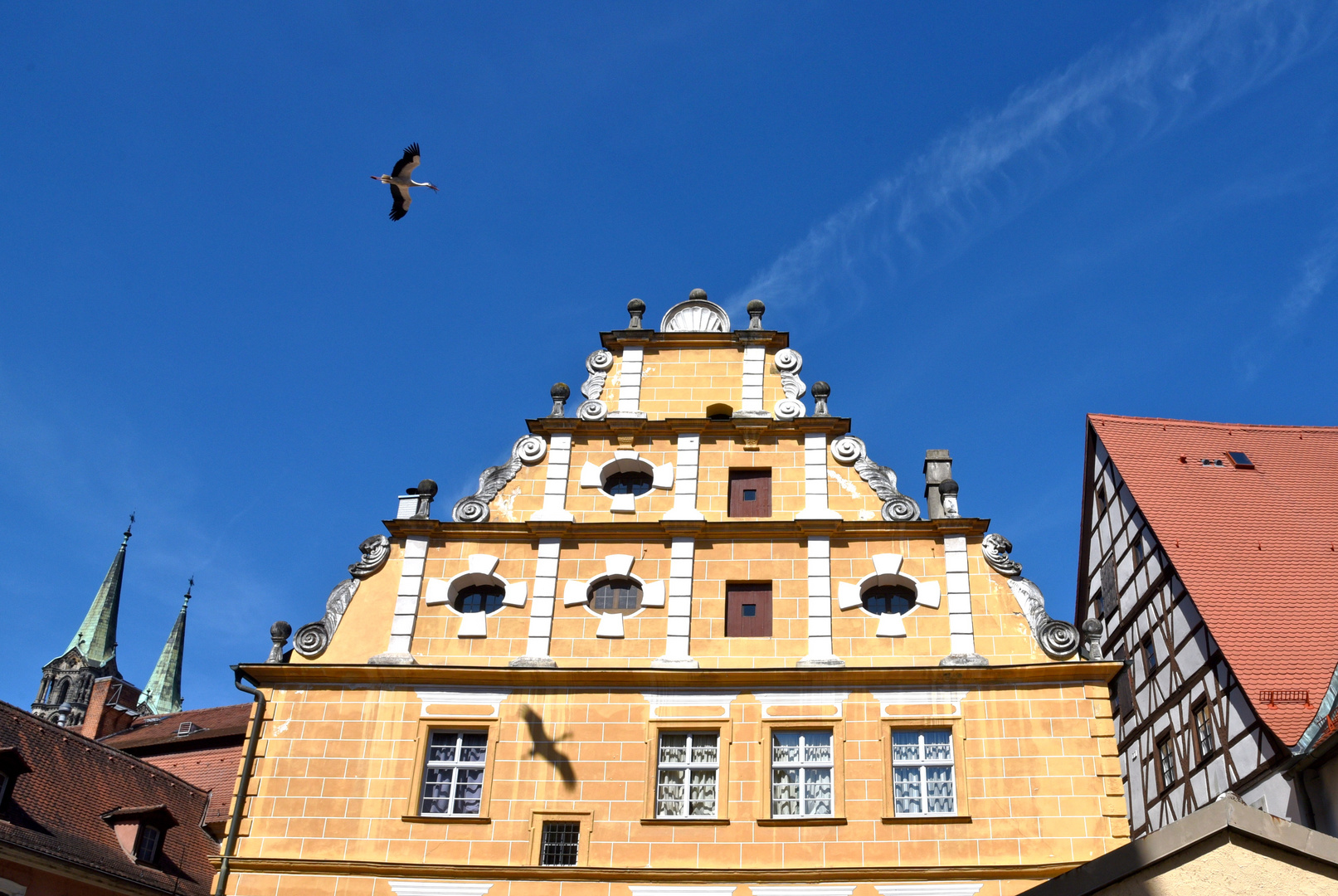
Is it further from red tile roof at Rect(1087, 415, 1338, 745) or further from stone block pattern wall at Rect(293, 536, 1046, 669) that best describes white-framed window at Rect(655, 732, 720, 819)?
red tile roof at Rect(1087, 415, 1338, 745)

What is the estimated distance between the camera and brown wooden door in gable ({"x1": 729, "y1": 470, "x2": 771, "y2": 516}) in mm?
18906

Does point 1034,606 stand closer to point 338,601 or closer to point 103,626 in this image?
point 338,601

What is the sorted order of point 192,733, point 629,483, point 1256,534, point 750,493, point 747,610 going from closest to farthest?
point 747,610 < point 750,493 < point 629,483 < point 1256,534 < point 192,733

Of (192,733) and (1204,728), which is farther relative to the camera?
(192,733)

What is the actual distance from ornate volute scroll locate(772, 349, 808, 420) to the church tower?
214 ft

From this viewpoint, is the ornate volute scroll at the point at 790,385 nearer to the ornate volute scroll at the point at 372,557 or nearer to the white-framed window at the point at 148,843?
the ornate volute scroll at the point at 372,557

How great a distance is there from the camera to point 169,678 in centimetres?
7969

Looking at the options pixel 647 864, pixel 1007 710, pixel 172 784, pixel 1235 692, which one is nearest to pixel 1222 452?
pixel 1235 692

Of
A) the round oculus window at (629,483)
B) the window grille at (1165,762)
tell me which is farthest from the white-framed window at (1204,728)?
the round oculus window at (629,483)

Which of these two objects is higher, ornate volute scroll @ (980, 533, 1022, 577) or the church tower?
the church tower

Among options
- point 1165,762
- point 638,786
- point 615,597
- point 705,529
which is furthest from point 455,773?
point 1165,762

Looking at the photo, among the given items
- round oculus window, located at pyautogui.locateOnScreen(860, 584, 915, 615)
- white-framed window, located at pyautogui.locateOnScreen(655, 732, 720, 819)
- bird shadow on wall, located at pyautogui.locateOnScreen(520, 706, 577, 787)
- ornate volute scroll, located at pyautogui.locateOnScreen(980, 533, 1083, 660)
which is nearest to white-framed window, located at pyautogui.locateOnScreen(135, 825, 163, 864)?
bird shadow on wall, located at pyautogui.locateOnScreen(520, 706, 577, 787)

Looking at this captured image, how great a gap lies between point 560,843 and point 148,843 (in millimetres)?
9769

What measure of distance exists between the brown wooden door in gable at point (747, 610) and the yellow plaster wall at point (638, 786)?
3.74ft
